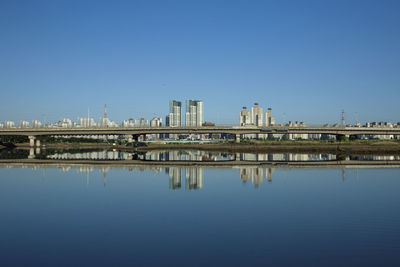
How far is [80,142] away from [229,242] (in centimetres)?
15630

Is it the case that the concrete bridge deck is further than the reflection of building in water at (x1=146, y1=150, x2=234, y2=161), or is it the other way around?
the concrete bridge deck

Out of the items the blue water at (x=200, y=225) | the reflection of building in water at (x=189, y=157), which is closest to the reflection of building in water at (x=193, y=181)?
the blue water at (x=200, y=225)

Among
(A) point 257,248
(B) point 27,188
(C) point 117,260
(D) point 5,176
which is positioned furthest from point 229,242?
(D) point 5,176

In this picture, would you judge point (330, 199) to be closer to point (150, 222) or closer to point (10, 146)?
point (150, 222)

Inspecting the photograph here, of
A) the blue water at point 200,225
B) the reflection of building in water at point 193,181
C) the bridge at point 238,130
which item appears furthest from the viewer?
the bridge at point 238,130

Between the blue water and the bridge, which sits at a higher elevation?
the bridge

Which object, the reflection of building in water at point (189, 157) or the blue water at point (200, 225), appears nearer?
the blue water at point (200, 225)

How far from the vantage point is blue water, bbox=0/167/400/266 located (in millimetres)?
12000

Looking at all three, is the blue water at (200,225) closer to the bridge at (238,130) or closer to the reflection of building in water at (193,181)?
the reflection of building in water at (193,181)

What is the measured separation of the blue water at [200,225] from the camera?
472 inches

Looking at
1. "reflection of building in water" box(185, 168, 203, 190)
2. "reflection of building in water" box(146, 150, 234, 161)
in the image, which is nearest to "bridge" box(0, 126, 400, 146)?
"reflection of building in water" box(146, 150, 234, 161)

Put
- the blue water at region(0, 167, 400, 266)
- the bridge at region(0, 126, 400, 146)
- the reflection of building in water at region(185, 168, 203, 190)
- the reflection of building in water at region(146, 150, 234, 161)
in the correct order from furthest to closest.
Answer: the bridge at region(0, 126, 400, 146) → the reflection of building in water at region(146, 150, 234, 161) → the reflection of building in water at region(185, 168, 203, 190) → the blue water at region(0, 167, 400, 266)

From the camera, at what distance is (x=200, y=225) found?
16109 mm

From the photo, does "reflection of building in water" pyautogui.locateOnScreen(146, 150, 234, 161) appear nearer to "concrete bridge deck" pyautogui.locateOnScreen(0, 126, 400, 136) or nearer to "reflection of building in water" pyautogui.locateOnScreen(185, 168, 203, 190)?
"reflection of building in water" pyautogui.locateOnScreen(185, 168, 203, 190)
